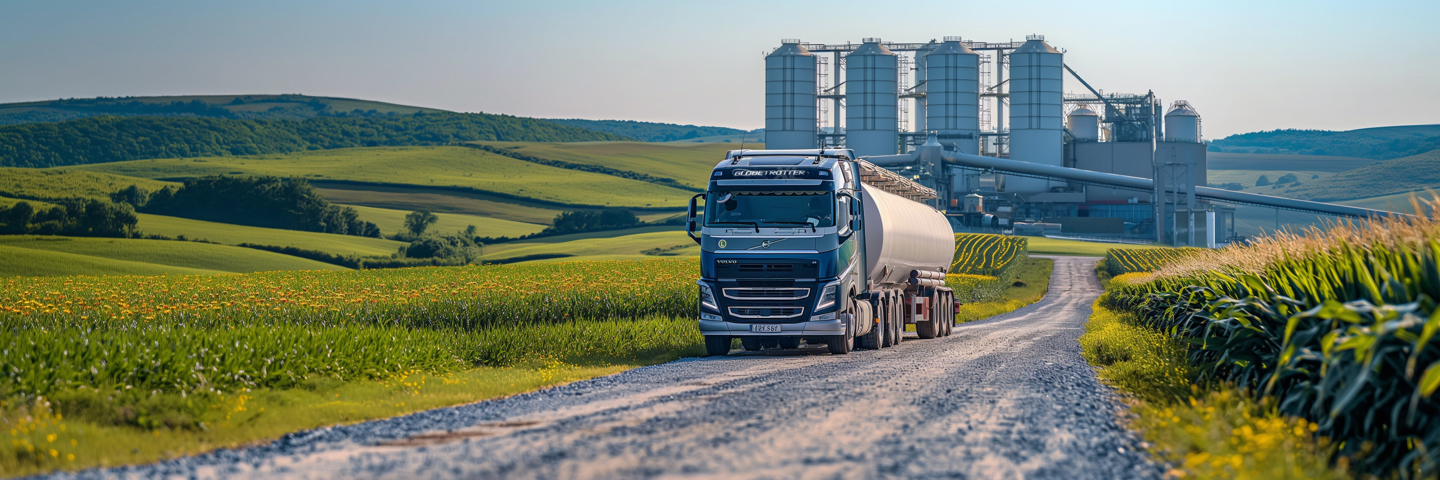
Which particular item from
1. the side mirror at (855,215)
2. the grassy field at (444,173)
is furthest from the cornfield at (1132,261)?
the grassy field at (444,173)

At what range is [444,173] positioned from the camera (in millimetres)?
180000

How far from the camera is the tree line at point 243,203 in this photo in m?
106

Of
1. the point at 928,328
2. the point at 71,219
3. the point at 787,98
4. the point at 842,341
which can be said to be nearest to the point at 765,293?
the point at 842,341

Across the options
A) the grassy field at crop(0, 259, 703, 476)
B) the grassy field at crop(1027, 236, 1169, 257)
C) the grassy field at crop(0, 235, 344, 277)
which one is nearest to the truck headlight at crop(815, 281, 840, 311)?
the grassy field at crop(0, 259, 703, 476)

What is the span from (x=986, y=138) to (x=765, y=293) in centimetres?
9950

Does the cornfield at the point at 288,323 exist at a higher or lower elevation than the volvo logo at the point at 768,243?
lower

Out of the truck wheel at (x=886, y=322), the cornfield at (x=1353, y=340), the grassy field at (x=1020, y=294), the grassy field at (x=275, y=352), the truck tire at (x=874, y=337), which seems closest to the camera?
the cornfield at (x=1353, y=340)

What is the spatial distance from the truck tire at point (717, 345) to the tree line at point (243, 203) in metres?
92.5

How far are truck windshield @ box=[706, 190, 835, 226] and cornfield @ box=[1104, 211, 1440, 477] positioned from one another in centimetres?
766

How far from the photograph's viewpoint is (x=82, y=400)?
11469mm

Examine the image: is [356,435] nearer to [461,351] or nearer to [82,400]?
[82,400]

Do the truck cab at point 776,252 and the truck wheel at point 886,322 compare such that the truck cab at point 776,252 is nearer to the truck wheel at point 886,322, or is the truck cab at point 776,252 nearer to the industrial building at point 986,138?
the truck wheel at point 886,322

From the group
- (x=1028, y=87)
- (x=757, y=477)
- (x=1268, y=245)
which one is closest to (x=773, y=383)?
(x=757, y=477)

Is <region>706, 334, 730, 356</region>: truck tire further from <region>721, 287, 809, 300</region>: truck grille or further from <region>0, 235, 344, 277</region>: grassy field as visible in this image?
<region>0, 235, 344, 277</region>: grassy field
